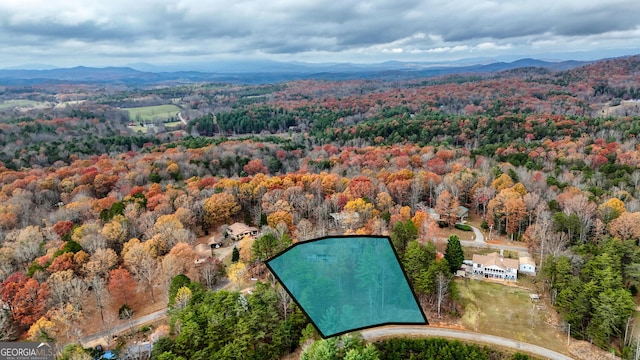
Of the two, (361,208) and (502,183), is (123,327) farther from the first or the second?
(502,183)

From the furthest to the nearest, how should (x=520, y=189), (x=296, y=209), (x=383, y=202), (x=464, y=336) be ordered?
(x=520, y=189) → (x=296, y=209) → (x=383, y=202) → (x=464, y=336)

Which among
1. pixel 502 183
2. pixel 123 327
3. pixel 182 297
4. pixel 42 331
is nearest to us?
pixel 42 331

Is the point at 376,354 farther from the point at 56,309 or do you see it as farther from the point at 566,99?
the point at 566,99

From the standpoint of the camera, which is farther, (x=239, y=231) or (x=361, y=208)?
(x=239, y=231)

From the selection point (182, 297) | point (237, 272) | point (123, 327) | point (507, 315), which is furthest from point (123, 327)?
point (507, 315)

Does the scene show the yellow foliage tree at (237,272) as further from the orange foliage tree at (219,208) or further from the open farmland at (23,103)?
the open farmland at (23,103)

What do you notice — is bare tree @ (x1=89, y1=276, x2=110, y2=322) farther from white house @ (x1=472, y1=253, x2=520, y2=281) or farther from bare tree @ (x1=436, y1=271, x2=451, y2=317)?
white house @ (x1=472, y1=253, x2=520, y2=281)

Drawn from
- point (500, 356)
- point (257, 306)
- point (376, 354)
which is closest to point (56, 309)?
point (257, 306)
